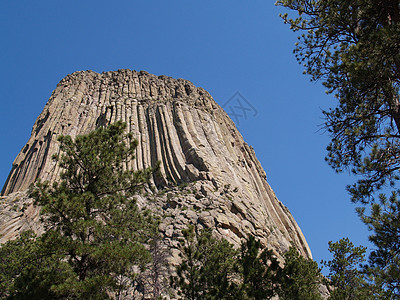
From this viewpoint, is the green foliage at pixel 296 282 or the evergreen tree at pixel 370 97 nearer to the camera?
the evergreen tree at pixel 370 97

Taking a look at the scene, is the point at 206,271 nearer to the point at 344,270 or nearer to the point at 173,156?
the point at 344,270

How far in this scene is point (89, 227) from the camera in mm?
14469

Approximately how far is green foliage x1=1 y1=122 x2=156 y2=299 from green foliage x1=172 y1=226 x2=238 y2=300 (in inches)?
94.5

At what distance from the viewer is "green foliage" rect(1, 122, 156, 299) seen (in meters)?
13.2

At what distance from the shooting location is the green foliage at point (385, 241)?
991cm

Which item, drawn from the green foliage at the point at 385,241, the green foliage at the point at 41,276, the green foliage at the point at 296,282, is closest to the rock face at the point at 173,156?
the green foliage at the point at 296,282

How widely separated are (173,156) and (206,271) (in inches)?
959

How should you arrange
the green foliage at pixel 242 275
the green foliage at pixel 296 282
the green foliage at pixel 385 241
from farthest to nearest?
the green foliage at pixel 296 282
the green foliage at pixel 242 275
the green foliage at pixel 385 241

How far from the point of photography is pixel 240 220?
1309 inches

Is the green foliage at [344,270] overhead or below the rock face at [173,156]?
below

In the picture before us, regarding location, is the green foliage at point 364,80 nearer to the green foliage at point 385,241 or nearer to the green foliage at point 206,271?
the green foliage at point 385,241

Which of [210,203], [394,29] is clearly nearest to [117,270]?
[394,29]

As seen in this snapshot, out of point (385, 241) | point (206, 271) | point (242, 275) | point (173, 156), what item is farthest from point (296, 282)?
point (173, 156)

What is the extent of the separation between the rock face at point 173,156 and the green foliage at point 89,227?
1242cm
